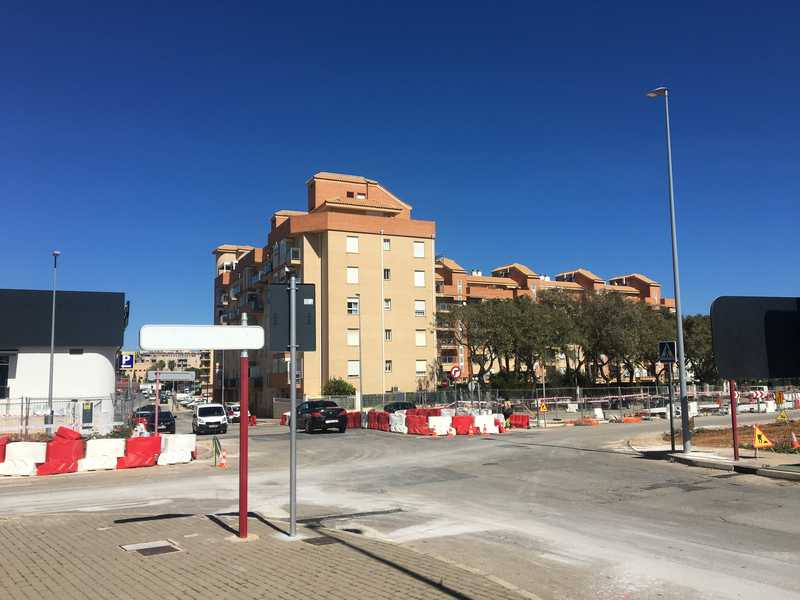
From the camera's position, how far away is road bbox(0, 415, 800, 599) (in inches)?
283

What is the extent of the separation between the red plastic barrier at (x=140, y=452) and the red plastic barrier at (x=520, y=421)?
1999 centimetres

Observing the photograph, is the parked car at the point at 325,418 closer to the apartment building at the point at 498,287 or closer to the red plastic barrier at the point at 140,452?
Answer: the red plastic barrier at the point at 140,452

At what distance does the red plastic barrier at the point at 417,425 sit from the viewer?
1204 inches

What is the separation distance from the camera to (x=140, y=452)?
1998cm

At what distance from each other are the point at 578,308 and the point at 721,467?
171 feet

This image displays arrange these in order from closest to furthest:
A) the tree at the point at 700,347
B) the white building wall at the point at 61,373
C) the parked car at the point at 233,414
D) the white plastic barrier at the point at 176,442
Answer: the white plastic barrier at the point at 176,442 < the white building wall at the point at 61,373 < the parked car at the point at 233,414 < the tree at the point at 700,347

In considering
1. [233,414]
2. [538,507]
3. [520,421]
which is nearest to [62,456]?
[538,507]

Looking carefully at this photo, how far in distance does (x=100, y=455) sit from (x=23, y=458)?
197 centimetres

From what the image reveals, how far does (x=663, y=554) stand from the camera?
7.96 meters

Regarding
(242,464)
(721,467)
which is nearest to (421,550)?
(242,464)

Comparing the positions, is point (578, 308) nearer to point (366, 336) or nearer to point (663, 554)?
point (366, 336)

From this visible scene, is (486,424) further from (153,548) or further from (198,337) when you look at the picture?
(198,337)

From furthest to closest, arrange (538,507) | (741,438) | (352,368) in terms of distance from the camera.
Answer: (352,368) < (741,438) < (538,507)

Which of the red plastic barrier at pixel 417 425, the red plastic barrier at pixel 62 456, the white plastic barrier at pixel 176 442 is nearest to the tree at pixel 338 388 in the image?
the red plastic barrier at pixel 417 425
